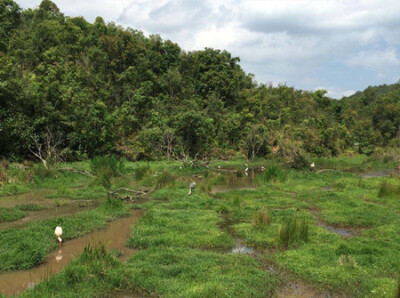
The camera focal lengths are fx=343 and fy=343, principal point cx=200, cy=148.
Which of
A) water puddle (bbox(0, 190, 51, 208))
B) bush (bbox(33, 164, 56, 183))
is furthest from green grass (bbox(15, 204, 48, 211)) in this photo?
bush (bbox(33, 164, 56, 183))

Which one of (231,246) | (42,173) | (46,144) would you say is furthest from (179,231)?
(46,144)

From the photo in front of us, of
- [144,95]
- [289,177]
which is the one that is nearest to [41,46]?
[144,95]

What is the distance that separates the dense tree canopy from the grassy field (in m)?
11.8

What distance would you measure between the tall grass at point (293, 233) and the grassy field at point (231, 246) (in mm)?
29

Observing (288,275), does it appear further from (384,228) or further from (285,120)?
(285,120)

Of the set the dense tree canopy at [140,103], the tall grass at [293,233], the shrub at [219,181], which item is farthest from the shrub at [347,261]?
the dense tree canopy at [140,103]

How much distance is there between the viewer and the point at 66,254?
30.3ft

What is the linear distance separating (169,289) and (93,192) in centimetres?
1079

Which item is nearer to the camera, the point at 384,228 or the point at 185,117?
the point at 384,228

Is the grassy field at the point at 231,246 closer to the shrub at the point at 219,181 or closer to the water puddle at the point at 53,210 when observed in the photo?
the water puddle at the point at 53,210

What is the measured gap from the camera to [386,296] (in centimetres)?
656

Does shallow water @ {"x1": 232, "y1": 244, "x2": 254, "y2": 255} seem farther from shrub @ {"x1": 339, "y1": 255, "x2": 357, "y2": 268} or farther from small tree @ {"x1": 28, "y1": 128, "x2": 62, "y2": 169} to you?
small tree @ {"x1": 28, "y1": 128, "x2": 62, "y2": 169}

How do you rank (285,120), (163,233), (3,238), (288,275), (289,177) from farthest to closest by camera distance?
(285,120) < (289,177) < (163,233) < (3,238) < (288,275)

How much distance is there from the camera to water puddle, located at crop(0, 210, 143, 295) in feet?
24.3
